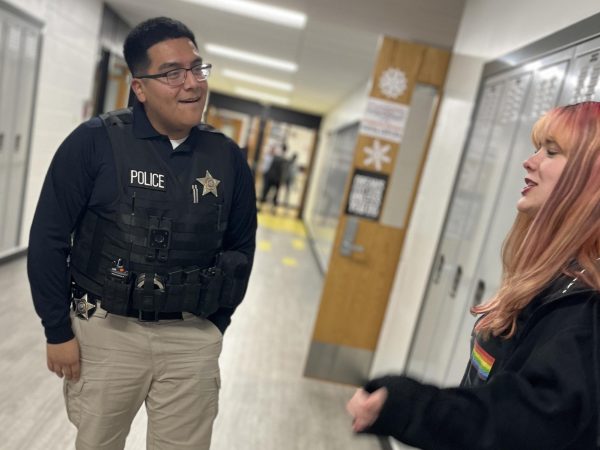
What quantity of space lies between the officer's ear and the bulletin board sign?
5.92ft

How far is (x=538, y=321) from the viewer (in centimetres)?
78

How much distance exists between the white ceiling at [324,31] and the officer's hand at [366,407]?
2.71 m

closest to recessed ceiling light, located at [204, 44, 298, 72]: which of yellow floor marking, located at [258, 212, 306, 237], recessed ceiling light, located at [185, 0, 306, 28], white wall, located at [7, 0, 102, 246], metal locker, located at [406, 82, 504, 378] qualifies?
white wall, located at [7, 0, 102, 246]

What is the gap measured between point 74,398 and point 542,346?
4.33ft

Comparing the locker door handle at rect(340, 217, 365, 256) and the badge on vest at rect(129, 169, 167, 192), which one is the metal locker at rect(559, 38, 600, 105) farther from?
the locker door handle at rect(340, 217, 365, 256)

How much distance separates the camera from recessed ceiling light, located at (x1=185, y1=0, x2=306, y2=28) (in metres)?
3.82

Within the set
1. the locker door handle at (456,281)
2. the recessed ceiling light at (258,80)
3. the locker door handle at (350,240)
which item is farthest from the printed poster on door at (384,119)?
the recessed ceiling light at (258,80)

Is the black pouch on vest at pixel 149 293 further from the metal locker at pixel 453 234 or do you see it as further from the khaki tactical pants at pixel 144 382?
the metal locker at pixel 453 234

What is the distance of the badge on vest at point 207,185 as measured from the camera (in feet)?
4.59

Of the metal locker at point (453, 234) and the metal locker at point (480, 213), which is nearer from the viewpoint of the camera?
the metal locker at point (480, 213)

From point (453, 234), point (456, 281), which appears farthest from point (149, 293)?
point (453, 234)

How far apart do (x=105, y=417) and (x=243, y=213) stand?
2.51 feet

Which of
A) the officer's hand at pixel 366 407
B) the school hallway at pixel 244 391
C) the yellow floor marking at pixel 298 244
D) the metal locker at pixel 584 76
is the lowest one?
the yellow floor marking at pixel 298 244

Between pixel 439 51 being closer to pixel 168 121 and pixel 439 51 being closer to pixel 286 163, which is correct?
pixel 168 121
